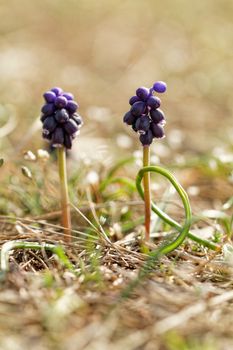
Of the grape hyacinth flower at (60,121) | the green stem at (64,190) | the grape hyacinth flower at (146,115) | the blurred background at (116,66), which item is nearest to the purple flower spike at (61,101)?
the grape hyacinth flower at (60,121)

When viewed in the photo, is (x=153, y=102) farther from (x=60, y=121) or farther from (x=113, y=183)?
(x=113, y=183)

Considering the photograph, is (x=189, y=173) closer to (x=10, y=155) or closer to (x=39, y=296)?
(x=10, y=155)

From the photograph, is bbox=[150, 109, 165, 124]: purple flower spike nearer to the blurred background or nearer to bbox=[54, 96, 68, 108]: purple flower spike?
bbox=[54, 96, 68, 108]: purple flower spike

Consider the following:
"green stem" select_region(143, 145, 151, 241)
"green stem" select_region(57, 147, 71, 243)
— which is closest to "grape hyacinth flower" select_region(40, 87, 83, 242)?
"green stem" select_region(57, 147, 71, 243)

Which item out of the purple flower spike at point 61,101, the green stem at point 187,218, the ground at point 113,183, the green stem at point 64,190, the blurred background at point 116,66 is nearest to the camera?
the ground at point 113,183

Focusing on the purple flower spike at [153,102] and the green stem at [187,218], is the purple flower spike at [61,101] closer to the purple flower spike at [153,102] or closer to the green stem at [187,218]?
the purple flower spike at [153,102]

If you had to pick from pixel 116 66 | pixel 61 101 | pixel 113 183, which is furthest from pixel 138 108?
pixel 116 66
